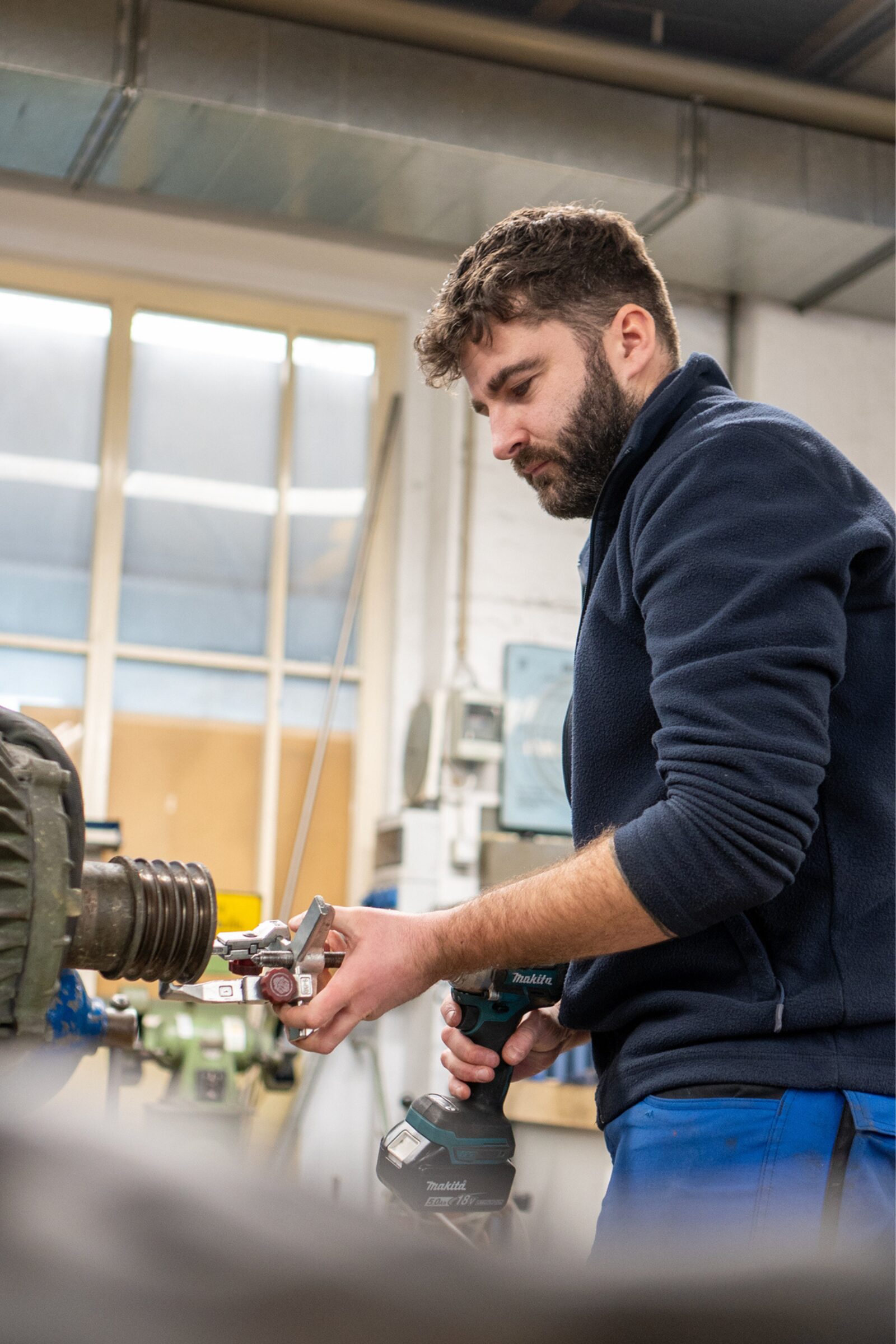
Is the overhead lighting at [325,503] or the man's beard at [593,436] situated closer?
the man's beard at [593,436]

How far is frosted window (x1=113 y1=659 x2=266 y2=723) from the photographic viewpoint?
448 cm

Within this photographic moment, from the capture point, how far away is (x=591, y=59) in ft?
13.0

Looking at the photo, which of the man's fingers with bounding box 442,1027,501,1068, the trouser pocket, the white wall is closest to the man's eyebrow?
the man's fingers with bounding box 442,1027,501,1068

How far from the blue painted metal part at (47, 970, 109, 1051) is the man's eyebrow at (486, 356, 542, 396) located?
665 mm

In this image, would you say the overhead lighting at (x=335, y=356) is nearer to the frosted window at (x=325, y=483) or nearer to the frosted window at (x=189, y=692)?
the frosted window at (x=325, y=483)

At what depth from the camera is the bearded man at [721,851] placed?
38.1 inches

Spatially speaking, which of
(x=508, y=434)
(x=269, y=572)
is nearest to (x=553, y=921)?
(x=508, y=434)

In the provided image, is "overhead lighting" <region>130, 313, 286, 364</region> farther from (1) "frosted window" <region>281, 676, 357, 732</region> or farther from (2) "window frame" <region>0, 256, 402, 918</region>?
(1) "frosted window" <region>281, 676, 357, 732</region>

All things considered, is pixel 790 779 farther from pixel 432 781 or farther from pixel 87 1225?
pixel 432 781

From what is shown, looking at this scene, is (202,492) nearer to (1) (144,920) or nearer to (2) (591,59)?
(2) (591,59)

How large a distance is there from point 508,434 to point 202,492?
3.39 m

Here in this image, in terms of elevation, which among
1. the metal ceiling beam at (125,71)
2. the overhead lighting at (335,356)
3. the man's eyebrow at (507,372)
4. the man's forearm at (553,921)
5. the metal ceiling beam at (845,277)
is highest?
the metal ceiling beam at (125,71)

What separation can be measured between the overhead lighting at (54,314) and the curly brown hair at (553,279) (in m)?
3.44

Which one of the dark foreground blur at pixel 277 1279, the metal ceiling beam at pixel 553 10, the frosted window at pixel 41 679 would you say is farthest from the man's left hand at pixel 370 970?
the metal ceiling beam at pixel 553 10
